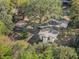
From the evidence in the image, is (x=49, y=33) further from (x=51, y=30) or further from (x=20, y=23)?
(x=20, y=23)

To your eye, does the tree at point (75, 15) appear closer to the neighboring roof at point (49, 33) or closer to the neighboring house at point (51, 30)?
the neighboring house at point (51, 30)

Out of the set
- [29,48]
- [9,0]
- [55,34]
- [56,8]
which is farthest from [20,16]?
[29,48]

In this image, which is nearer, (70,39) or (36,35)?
(70,39)

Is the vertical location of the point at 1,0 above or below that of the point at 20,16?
above

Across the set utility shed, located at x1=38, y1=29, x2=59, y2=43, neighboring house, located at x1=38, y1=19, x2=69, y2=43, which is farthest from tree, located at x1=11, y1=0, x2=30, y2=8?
utility shed, located at x1=38, y1=29, x2=59, y2=43

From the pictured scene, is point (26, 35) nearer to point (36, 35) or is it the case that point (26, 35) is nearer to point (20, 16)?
point (36, 35)

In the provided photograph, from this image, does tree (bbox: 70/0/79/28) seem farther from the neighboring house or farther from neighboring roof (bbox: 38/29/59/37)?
neighboring roof (bbox: 38/29/59/37)

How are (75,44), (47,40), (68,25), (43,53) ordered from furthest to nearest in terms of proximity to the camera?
1. (68,25)
2. (47,40)
3. (75,44)
4. (43,53)

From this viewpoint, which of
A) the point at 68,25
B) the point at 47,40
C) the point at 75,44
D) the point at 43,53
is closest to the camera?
the point at 43,53
